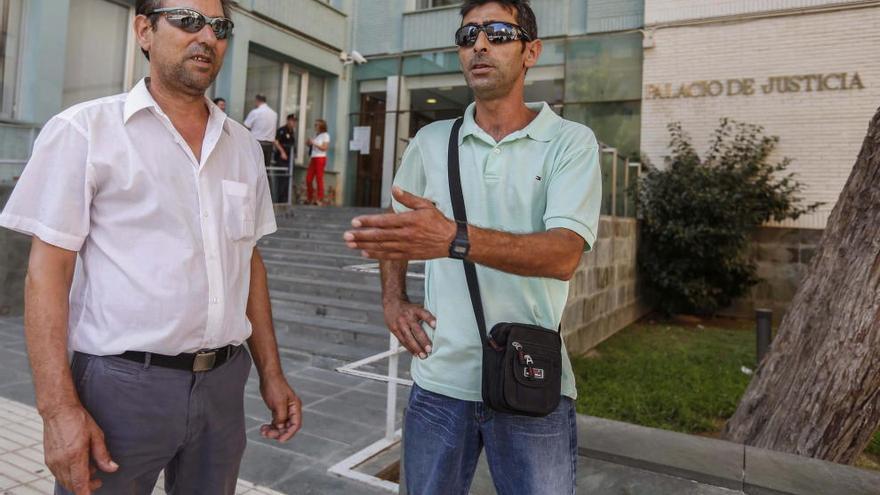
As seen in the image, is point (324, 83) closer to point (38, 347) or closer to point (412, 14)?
point (412, 14)

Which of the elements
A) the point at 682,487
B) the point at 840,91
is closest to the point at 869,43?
the point at 840,91

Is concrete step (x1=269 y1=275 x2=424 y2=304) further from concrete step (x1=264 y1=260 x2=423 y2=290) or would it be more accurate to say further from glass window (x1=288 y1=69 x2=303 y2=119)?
glass window (x1=288 y1=69 x2=303 y2=119)

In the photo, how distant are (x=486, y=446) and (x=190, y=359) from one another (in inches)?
33.2

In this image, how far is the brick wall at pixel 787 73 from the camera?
9.96m

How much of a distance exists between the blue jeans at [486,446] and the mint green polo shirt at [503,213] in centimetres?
6

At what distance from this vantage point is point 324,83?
15.4 meters

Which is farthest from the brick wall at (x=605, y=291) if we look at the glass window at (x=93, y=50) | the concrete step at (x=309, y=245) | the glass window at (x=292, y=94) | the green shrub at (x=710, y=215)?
the glass window at (x=93, y=50)

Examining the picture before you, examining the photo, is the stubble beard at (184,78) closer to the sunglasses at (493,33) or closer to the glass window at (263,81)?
the sunglasses at (493,33)

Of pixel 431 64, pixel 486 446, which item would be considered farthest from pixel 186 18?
pixel 431 64

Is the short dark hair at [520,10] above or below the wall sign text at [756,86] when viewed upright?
below

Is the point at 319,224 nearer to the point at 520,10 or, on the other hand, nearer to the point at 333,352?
the point at 333,352

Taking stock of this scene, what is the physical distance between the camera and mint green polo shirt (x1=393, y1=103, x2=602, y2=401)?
1.68 m

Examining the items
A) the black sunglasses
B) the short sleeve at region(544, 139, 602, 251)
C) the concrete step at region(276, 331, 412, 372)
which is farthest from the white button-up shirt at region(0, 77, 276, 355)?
the concrete step at region(276, 331, 412, 372)

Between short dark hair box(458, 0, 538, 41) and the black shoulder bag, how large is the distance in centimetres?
89
